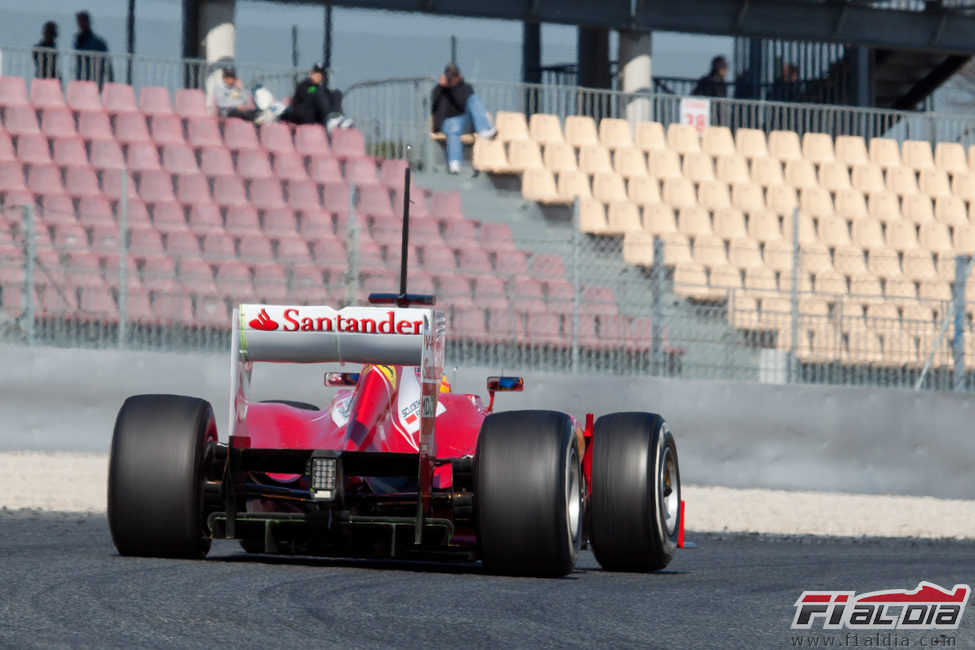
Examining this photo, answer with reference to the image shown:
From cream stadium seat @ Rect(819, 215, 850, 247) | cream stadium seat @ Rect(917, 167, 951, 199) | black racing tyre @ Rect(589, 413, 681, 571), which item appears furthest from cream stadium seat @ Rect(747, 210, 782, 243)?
black racing tyre @ Rect(589, 413, 681, 571)

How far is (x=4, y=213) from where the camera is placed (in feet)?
44.8

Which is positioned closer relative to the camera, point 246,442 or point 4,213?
point 246,442

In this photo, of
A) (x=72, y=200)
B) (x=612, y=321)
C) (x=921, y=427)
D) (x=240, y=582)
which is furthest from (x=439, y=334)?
(x=72, y=200)

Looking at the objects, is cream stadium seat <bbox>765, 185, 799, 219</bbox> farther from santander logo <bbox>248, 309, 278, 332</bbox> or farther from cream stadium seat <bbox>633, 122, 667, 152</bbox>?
santander logo <bbox>248, 309, 278, 332</bbox>

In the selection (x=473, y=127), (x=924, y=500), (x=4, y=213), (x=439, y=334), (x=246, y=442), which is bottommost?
(x=924, y=500)

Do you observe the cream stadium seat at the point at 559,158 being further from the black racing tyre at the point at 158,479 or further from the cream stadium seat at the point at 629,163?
the black racing tyre at the point at 158,479

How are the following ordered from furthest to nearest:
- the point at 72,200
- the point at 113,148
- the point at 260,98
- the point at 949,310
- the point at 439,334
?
the point at 260,98
the point at 113,148
the point at 72,200
the point at 949,310
the point at 439,334

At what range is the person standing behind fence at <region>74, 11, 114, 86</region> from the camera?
1825cm

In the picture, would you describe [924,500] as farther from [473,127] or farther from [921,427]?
[473,127]

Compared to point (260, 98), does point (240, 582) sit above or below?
below

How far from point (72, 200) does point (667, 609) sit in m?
11.1

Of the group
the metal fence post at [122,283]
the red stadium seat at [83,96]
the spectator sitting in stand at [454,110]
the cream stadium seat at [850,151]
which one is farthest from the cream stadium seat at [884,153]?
the metal fence post at [122,283]

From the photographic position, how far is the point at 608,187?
1869 centimetres

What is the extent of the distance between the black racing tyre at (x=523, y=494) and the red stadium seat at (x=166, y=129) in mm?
11095
